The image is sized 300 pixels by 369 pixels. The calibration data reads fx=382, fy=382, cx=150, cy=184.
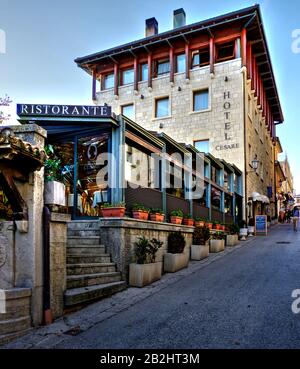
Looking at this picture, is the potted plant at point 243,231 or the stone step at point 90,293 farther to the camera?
the potted plant at point 243,231

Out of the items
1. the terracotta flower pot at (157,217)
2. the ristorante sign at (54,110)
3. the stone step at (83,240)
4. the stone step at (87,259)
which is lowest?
the stone step at (87,259)

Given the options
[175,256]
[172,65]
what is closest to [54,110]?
[175,256]

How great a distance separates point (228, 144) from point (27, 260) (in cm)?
1869

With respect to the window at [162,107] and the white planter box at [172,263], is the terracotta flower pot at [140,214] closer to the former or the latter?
the white planter box at [172,263]

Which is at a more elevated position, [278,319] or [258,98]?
[258,98]

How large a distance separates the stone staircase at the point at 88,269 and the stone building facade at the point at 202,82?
15.5 metres

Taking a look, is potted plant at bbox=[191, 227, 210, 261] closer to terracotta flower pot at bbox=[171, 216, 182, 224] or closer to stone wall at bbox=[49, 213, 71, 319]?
terracotta flower pot at bbox=[171, 216, 182, 224]

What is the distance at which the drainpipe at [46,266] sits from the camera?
18.2 feet

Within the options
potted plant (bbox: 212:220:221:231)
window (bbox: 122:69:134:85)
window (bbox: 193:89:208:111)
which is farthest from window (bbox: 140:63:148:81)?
potted plant (bbox: 212:220:221:231)

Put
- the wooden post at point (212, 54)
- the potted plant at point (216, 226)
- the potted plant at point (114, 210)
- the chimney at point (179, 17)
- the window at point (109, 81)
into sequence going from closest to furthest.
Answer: the potted plant at point (114, 210), the potted plant at point (216, 226), the wooden post at point (212, 54), the chimney at point (179, 17), the window at point (109, 81)

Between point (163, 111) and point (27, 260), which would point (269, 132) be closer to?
point (163, 111)

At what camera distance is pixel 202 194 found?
1620cm

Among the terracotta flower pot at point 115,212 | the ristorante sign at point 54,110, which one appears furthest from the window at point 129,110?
the terracotta flower pot at point 115,212
